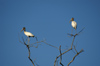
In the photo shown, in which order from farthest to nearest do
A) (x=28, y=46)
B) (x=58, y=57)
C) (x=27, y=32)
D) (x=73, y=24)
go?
(x=73, y=24), (x=27, y=32), (x=28, y=46), (x=58, y=57)

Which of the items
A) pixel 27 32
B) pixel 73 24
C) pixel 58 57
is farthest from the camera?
pixel 73 24

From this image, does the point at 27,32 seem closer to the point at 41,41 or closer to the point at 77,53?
the point at 41,41

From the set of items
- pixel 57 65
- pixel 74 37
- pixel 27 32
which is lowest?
pixel 57 65

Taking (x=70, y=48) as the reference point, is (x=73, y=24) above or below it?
above

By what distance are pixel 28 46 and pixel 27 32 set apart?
66.4 inches

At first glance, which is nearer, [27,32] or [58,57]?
[58,57]

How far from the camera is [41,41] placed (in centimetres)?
333

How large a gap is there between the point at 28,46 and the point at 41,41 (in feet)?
0.93

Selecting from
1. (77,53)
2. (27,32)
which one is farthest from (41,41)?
(27,32)

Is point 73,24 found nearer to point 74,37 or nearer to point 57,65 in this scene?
point 74,37

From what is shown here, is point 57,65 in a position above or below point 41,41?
below

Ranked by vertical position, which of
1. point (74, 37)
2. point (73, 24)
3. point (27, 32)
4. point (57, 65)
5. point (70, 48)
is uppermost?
point (73, 24)

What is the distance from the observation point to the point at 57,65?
3.02 metres

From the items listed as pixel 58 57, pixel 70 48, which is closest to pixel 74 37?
A: pixel 70 48
